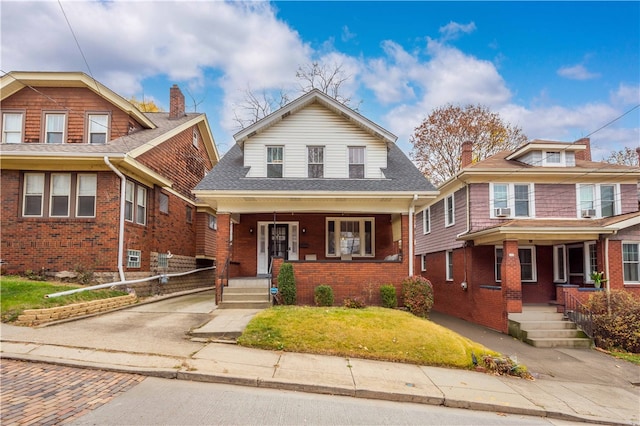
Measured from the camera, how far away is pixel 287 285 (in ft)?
39.2

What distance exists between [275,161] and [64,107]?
8.12 metres

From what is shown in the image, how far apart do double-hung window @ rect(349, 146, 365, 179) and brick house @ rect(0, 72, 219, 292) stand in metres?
7.36

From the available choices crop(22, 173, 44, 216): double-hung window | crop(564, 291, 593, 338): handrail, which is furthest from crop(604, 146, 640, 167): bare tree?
crop(22, 173, 44, 216): double-hung window

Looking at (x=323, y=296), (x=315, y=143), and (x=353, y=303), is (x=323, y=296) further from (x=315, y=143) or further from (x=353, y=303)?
(x=315, y=143)

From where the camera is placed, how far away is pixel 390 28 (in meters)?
15.7

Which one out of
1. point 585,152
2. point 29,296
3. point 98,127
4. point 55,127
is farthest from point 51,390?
point 585,152

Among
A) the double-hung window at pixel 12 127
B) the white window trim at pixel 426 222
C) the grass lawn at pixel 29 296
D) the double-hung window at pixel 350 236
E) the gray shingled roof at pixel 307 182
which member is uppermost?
the double-hung window at pixel 12 127

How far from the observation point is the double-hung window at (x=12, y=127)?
1462 cm

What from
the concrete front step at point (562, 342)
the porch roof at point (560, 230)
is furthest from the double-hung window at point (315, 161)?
the concrete front step at point (562, 342)

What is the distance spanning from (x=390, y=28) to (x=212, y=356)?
45.2 feet

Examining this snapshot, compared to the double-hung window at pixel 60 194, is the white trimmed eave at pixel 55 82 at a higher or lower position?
higher

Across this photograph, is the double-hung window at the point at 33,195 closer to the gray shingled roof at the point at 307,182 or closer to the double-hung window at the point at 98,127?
the double-hung window at the point at 98,127

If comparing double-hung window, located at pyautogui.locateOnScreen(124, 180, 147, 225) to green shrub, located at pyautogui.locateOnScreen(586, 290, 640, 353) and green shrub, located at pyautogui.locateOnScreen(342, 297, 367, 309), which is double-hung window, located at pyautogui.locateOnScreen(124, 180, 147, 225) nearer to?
green shrub, located at pyautogui.locateOnScreen(342, 297, 367, 309)

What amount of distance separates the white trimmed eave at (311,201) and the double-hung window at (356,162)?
1590 millimetres
